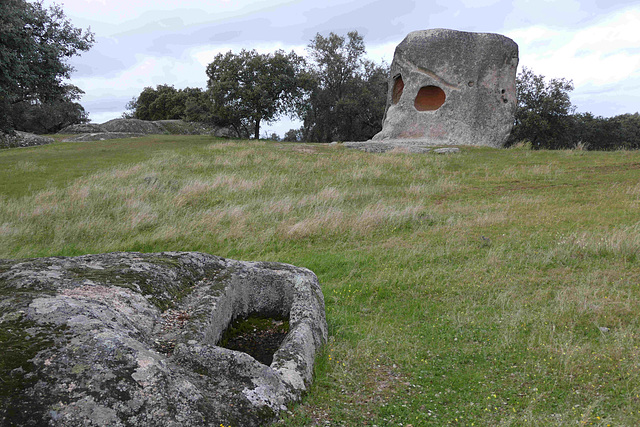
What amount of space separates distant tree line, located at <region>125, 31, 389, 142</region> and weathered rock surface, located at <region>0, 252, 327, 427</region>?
31.7 meters

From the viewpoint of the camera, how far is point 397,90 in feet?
109

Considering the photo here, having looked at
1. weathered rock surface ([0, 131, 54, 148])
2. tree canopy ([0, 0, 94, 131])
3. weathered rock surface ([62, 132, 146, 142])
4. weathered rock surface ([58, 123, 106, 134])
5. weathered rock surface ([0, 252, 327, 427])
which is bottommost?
weathered rock surface ([0, 252, 327, 427])

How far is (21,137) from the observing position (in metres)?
32.8

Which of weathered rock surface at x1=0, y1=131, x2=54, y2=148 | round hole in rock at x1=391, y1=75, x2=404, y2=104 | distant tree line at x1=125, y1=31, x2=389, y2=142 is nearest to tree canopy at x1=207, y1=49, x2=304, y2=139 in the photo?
distant tree line at x1=125, y1=31, x2=389, y2=142

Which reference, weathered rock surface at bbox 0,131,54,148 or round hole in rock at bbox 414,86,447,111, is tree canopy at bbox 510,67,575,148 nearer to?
round hole in rock at bbox 414,86,447,111

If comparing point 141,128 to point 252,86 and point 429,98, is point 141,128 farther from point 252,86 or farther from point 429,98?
point 429,98

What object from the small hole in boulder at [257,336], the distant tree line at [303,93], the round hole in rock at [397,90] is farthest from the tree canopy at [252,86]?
the small hole in boulder at [257,336]

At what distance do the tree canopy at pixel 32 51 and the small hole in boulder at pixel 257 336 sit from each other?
50.9 feet

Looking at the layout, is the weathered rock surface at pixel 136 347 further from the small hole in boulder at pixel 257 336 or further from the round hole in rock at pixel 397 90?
the round hole in rock at pixel 397 90

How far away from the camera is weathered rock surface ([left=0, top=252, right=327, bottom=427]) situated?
243cm

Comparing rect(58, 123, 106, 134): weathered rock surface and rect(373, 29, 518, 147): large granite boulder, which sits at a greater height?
rect(373, 29, 518, 147): large granite boulder

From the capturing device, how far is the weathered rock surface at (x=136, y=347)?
2430 mm

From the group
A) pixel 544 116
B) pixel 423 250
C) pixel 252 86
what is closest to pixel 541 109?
pixel 544 116

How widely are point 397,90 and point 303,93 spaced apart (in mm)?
8571
